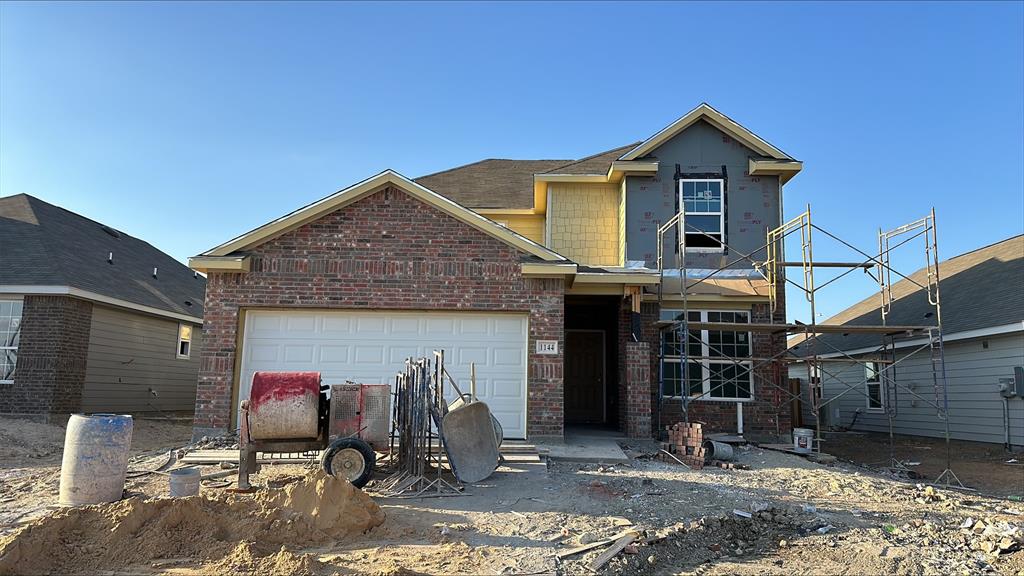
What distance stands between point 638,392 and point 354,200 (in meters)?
6.45

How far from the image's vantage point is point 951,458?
13875mm

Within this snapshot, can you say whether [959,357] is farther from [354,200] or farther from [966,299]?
[354,200]

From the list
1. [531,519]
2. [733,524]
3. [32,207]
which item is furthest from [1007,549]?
[32,207]

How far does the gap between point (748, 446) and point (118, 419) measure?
10.3m

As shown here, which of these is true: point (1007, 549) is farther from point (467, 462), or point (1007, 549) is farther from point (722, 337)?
point (722, 337)

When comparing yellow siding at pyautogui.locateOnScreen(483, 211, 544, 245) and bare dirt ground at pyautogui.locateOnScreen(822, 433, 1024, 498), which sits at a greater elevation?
yellow siding at pyautogui.locateOnScreen(483, 211, 544, 245)

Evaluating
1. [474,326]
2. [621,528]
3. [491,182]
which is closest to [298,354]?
[474,326]

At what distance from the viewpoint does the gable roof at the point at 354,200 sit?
462 inches

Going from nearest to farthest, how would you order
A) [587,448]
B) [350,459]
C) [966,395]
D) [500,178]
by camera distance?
[350,459] < [587,448] < [966,395] < [500,178]

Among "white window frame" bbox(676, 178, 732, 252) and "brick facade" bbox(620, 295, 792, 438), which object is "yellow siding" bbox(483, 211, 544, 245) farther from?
"brick facade" bbox(620, 295, 792, 438)

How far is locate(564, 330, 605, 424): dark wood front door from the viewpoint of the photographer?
16.3 metres

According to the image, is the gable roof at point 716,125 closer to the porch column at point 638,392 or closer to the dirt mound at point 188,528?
the porch column at point 638,392

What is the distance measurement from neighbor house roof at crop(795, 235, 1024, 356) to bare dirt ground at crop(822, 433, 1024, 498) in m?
2.69

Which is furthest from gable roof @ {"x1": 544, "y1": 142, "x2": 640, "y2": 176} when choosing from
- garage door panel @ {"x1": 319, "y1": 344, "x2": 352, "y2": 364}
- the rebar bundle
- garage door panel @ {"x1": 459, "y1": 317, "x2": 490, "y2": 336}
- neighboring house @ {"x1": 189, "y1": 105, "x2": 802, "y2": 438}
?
the rebar bundle
